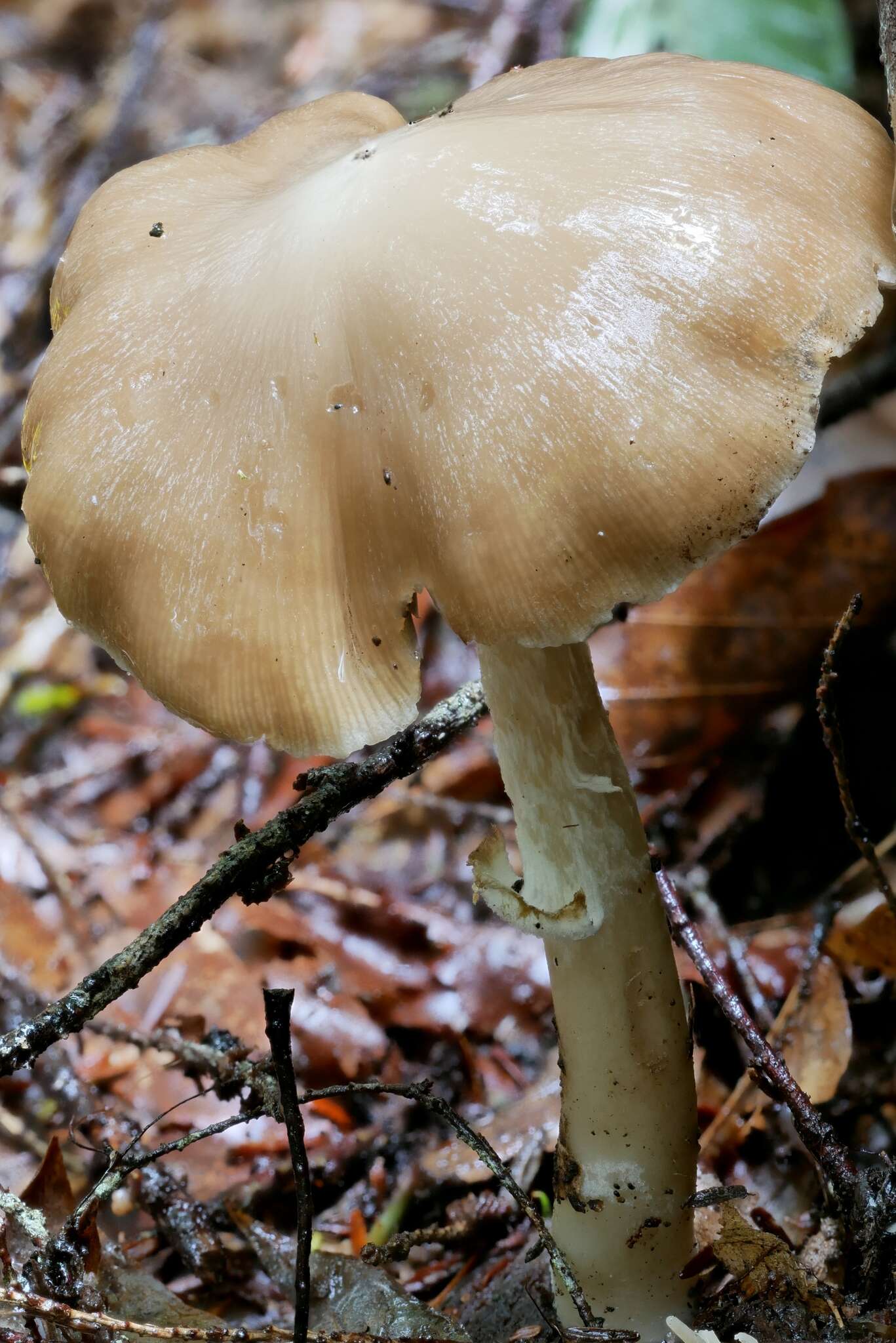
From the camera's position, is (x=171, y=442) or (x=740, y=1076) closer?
(x=171, y=442)

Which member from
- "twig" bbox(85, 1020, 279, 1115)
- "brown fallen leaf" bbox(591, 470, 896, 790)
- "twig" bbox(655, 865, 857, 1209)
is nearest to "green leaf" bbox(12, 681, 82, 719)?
"twig" bbox(85, 1020, 279, 1115)

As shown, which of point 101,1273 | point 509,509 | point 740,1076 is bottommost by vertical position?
point 740,1076

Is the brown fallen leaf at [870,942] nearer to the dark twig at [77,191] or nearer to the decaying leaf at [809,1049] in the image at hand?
the decaying leaf at [809,1049]

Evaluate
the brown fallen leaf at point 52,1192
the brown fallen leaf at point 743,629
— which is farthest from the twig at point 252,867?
the brown fallen leaf at point 743,629

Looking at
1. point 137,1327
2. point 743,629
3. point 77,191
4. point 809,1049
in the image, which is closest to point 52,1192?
point 137,1327

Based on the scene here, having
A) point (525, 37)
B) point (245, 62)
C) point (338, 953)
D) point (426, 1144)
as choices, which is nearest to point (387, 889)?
point (338, 953)

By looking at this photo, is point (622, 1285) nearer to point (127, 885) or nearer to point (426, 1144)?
point (426, 1144)
